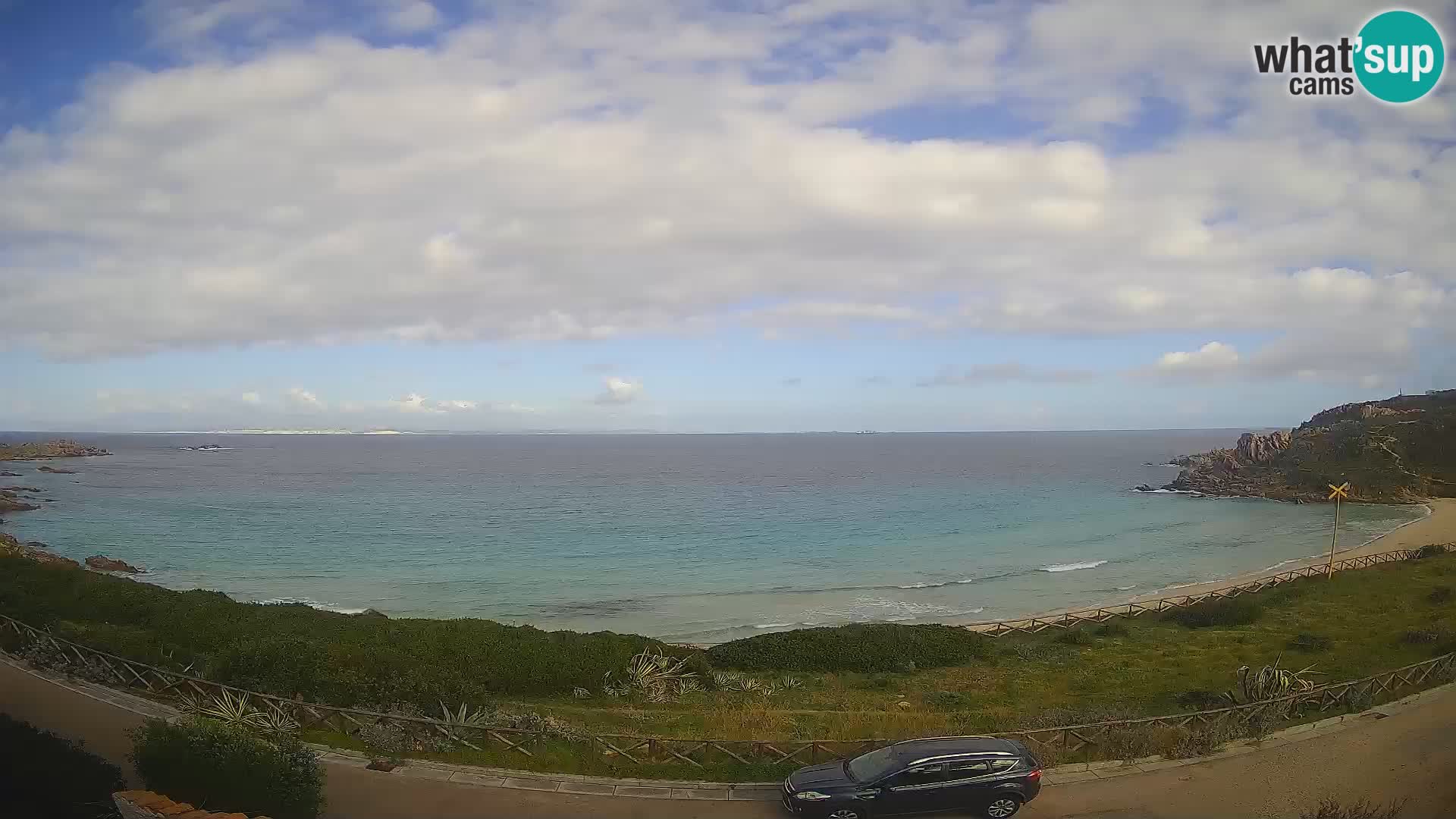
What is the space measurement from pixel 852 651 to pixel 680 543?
33.5 m

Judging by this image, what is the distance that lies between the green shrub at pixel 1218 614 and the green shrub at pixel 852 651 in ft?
31.3

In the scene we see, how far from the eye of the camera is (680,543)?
59.3 metres

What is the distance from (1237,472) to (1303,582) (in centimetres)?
8077

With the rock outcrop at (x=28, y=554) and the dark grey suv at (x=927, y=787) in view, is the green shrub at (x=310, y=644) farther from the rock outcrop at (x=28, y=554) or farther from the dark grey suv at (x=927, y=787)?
the rock outcrop at (x=28, y=554)

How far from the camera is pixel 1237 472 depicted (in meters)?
107

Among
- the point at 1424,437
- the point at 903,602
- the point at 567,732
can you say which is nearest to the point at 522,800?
the point at 567,732

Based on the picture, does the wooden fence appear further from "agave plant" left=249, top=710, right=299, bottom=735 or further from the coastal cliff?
the coastal cliff

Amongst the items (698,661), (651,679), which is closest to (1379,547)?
(698,661)

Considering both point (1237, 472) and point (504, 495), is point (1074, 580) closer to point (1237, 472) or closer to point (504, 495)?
point (504, 495)

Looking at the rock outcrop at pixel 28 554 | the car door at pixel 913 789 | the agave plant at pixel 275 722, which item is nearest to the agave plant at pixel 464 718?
the agave plant at pixel 275 722

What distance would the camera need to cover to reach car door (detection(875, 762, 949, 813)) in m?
12.1

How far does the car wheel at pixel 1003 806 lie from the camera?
1224 centimetres

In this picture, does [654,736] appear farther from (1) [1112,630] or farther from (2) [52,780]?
(1) [1112,630]

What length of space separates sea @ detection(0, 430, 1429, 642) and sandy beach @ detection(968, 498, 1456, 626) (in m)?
1.27
